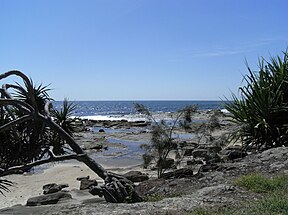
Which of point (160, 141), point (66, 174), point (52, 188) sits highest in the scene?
point (160, 141)

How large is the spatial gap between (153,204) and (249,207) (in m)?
1.49

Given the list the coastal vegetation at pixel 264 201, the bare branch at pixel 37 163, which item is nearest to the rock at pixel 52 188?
the bare branch at pixel 37 163

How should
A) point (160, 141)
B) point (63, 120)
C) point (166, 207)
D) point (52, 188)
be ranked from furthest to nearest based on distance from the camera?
point (160, 141)
point (52, 188)
point (63, 120)
point (166, 207)

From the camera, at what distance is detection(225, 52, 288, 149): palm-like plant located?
11.8 m

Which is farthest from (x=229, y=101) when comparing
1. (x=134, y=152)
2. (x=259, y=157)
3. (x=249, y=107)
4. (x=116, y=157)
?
(x=134, y=152)

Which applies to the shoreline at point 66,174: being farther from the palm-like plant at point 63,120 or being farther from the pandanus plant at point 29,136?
the pandanus plant at point 29,136

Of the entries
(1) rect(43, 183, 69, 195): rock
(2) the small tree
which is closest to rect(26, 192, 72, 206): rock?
(1) rect(43, 183, 69, 195): rock

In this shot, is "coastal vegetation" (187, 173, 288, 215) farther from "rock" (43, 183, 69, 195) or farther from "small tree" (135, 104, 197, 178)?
"rock" (43, 183, 69, 195)

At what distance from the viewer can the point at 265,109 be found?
38.7 ft

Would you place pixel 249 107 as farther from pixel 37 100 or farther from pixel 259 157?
pixel 37 100

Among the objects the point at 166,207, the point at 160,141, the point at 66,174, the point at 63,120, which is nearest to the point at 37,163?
the point at 63,120

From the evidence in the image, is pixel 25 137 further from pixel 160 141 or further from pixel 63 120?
pixel 160 141

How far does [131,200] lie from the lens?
7.06 meters

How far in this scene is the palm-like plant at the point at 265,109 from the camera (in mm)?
11781
